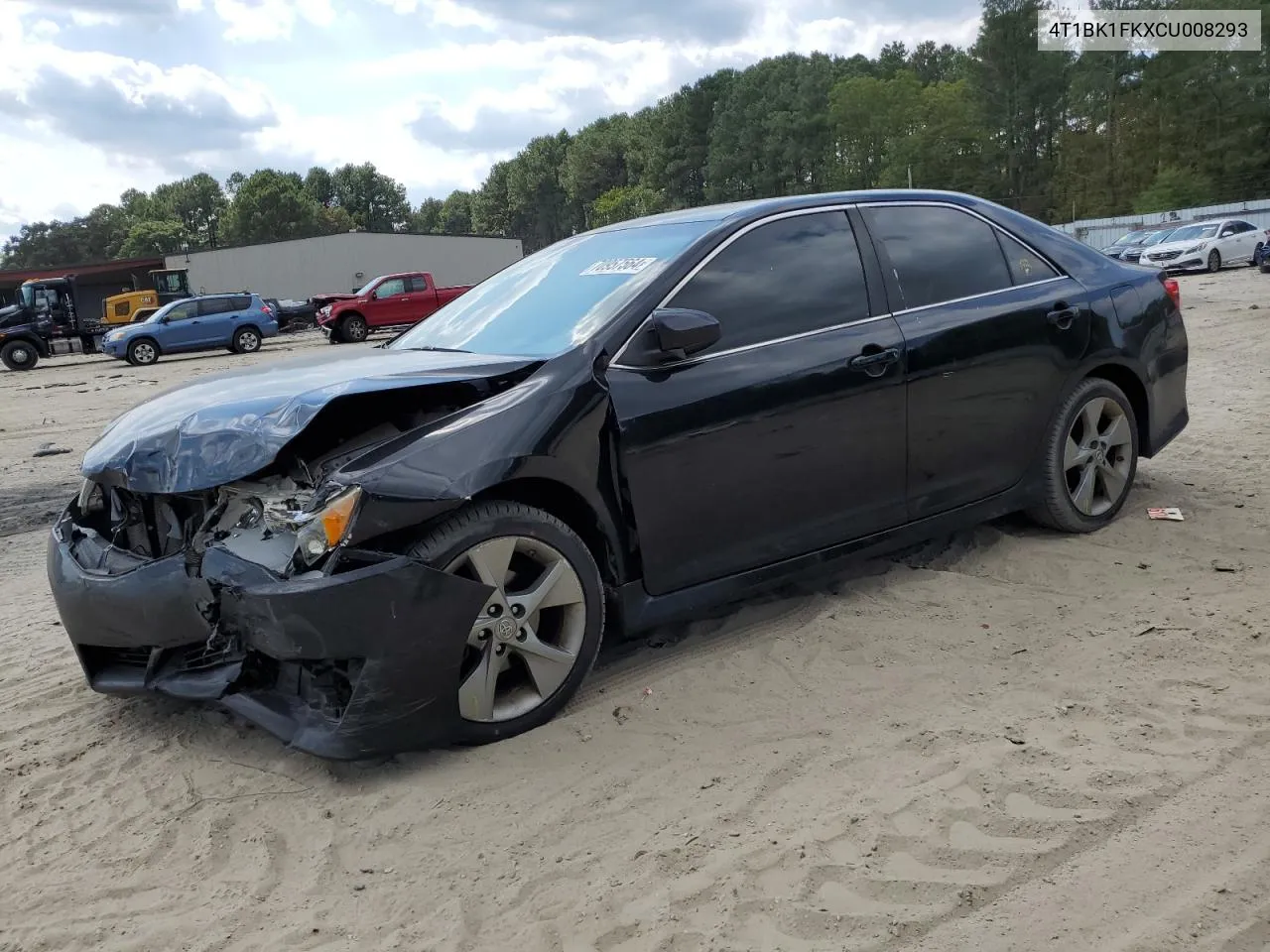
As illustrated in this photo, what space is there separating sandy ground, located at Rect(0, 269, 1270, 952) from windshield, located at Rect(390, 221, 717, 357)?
127 cm

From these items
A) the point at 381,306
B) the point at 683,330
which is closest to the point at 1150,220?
the point at 381,306

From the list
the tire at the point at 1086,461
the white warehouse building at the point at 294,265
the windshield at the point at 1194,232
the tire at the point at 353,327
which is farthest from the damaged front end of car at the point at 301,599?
the white warehouse building at the point at 294,265

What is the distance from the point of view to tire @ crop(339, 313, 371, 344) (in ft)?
91.9

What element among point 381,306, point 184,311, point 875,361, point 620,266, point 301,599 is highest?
point 184,311

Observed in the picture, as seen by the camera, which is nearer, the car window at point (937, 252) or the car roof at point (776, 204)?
the car roof at point (776, 204)

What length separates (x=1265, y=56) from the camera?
58656 millimetres

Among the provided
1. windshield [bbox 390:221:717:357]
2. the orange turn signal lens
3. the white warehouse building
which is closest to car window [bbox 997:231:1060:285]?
windshield [bbox 390:221:717:357]

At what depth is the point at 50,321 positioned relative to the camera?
29.4 metres

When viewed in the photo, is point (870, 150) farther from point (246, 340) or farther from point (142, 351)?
point (142, 351)

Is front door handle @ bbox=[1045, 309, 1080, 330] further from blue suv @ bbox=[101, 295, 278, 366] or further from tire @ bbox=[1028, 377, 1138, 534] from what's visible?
blue suv @ bbox=[101, 295, 278, 366]

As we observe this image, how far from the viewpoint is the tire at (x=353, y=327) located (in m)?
28.0

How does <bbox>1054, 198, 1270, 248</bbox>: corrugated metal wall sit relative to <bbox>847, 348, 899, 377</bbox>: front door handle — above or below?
above

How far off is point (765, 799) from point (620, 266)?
2.09 metres

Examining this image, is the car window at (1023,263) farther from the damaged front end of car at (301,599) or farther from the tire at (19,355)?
the tire at (19,355)
